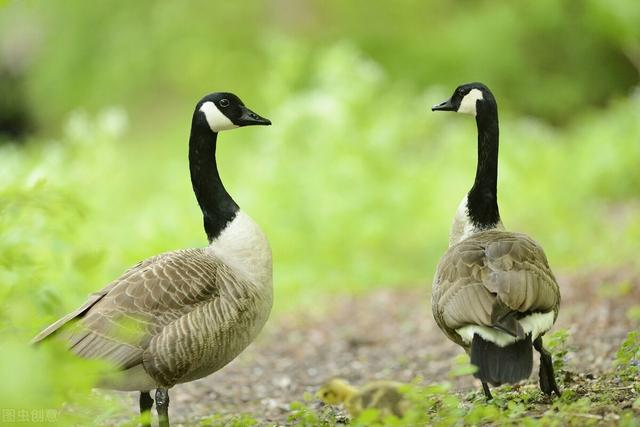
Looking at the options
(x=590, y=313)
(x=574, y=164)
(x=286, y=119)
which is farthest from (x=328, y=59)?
(x=590, y=313)

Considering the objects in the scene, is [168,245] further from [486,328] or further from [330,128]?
[486,328]

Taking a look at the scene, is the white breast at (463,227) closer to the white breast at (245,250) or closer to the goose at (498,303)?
the goose at (498,303)

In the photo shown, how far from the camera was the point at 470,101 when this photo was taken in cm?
552

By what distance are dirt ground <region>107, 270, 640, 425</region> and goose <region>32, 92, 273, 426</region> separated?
2.86 ft

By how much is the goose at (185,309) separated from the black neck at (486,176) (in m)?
1.31

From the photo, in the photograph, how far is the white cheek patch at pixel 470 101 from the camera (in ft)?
18.0

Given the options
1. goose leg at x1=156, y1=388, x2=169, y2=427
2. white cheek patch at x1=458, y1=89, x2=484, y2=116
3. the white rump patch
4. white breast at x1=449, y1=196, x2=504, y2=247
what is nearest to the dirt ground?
goose leg at x1=156, y1=388, x2=169, y2=427

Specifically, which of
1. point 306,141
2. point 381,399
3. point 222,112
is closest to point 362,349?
point 222,112

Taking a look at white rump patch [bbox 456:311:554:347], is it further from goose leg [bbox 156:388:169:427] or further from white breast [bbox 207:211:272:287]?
goose leg [bbox 156:388:169:427]

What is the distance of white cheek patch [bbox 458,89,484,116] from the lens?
216 inches

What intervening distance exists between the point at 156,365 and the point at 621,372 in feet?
8.42

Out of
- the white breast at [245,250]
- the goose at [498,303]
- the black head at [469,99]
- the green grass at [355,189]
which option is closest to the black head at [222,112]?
the white breast at [245,250]

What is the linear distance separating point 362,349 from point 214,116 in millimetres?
3509

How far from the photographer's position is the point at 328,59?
41.6 ft
